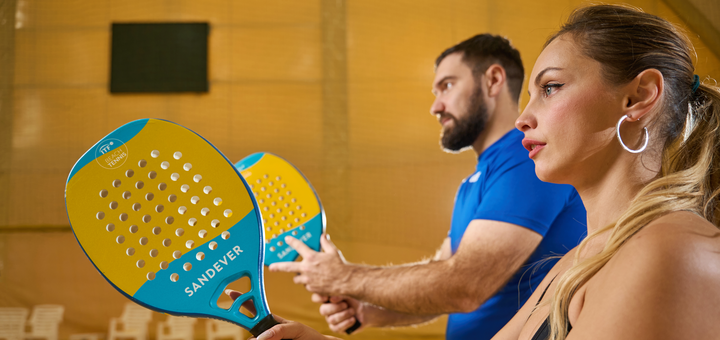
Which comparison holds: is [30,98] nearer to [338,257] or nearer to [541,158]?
[338,257]

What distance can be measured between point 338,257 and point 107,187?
0.77 m

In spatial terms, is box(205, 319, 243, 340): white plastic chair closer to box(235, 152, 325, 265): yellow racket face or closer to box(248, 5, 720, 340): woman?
box(235, 152, 325, 265): yellow racket face

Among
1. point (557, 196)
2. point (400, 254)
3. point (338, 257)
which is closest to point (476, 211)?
point (557, 196)

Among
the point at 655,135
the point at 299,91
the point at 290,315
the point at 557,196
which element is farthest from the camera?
the point at 299,91

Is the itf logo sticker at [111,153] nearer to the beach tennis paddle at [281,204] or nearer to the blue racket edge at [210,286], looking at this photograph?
the blue racket edge at [210,286]

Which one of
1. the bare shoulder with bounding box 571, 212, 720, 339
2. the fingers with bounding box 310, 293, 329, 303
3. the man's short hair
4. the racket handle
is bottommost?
the fingers with bounding box 310, 293, 329, 303

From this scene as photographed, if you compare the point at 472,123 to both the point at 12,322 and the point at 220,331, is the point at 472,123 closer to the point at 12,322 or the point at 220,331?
the point at 220,331

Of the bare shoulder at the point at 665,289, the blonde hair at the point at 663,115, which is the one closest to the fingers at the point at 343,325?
the blonde hair at the point at 663,115

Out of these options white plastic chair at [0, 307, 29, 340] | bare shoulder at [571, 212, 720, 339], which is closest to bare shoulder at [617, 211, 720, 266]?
bare shoulder at [571, 212, 720, 339]

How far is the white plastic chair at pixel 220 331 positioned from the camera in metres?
4.12

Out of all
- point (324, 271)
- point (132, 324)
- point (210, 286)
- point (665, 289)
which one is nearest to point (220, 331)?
point (132, 324)

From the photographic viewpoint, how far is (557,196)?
1.29 meters

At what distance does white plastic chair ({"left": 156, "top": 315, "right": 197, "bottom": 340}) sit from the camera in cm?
412

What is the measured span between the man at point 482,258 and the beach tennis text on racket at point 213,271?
453 mm
